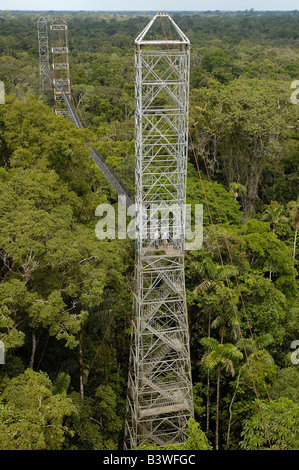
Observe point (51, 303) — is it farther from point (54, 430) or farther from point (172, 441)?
point (172, 441)

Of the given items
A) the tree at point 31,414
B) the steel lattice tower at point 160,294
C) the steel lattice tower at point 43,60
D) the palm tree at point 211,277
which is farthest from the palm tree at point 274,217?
the steel lattice tower at point 43,60

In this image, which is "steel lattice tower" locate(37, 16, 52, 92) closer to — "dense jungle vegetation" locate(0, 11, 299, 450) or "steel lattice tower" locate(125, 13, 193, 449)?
"dense jungle vegetation" locate(0, 11, 299, 450)

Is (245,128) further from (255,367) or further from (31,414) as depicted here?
(31,414)

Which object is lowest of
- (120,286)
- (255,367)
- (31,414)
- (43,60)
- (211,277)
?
(255,367)

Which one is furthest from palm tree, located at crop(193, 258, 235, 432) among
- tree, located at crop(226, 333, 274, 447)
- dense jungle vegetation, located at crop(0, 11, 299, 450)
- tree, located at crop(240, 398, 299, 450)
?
tree, located at crop(240, 398, 299, 450)

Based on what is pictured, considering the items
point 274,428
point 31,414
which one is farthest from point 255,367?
point 31,414

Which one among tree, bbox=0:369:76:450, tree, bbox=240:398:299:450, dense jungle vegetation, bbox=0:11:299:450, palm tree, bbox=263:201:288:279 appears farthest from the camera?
palm tree, bbox=263:201:288:279

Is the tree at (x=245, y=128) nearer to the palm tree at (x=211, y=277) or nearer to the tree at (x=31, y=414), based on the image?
the palm tree at (x=211, y=277)
